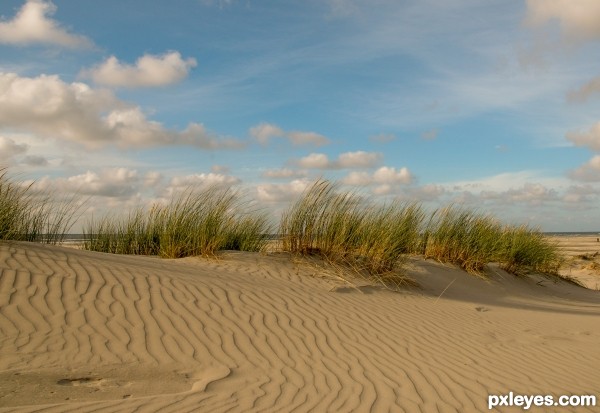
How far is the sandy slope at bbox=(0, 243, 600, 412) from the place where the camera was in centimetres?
394

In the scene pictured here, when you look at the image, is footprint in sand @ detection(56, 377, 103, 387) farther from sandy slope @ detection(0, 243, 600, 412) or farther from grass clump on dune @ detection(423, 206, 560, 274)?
grass clump on dune @ detection(423, 206, 560, 274)

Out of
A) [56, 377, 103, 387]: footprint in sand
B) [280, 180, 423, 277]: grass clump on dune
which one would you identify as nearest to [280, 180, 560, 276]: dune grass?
[280, 180, 423, 277]: grass clump on dune

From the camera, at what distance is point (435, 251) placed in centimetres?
1220

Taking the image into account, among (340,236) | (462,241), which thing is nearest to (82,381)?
(340,236)

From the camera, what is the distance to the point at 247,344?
517 centimetres

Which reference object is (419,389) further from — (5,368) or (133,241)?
(133,241)

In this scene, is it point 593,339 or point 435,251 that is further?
point 435,251

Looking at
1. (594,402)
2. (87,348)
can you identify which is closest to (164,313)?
(87,348)

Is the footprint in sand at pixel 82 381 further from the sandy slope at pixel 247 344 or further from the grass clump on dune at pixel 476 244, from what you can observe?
the grass clump on dune at pixel 476 244

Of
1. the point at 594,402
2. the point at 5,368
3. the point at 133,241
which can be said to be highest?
the point at 133,241

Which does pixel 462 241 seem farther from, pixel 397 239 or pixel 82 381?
pixel 82 381

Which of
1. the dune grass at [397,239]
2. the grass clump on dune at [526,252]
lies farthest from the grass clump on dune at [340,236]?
the grass clump on dune at [526,252]

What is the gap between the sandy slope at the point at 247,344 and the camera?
3939mm

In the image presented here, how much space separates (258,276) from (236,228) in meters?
3.33
